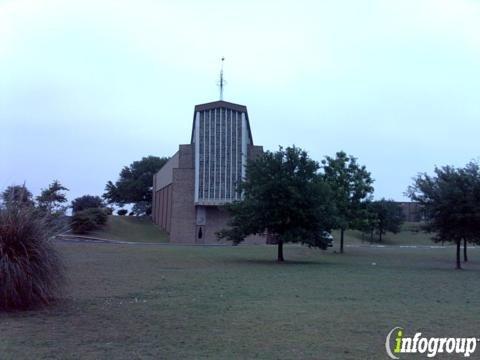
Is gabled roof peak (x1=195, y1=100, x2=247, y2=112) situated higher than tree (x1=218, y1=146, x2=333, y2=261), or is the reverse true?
gabled roof peak (x1=195, y1=100, x2=247, y2=112)

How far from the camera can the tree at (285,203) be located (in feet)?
104

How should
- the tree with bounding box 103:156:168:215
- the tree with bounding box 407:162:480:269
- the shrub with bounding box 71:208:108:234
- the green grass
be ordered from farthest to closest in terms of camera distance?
1. the tree with bounding box 103:156:168:215
2. the green grass
3. the shrub with bounding box 71:208:108:234
4. the tree with bounding box 407:162:480:269

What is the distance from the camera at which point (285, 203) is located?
103ft

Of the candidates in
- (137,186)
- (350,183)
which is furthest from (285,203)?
(137,186)

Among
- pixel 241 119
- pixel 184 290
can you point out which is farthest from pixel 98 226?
pixel 184 290

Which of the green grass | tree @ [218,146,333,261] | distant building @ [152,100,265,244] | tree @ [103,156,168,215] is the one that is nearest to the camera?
tree @ [218,146,333,261]

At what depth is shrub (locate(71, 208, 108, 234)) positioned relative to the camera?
6931cm

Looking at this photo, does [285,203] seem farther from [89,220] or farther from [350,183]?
[89,220]

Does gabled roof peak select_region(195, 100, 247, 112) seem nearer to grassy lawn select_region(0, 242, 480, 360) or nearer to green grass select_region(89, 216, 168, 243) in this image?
green grass select_region(89, 216, 168, 243)

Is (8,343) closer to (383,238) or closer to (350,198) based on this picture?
(350,198)

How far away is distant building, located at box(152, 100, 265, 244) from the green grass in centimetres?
504

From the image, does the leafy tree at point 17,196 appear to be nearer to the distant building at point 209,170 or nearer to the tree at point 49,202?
the tree at point 49,202

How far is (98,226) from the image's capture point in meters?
73.9

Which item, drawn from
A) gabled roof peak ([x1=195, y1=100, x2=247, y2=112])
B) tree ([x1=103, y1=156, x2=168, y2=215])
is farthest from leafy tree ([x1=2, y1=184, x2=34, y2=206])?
tree ([x1=103, y1=156, x2=168, y2=215])
